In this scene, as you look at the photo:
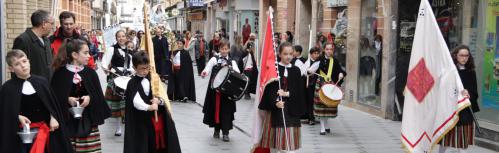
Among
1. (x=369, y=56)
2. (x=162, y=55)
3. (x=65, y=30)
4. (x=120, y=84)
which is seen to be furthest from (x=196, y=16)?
(x=65, y=30)

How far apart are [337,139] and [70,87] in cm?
515

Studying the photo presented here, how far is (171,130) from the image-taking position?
254 inches

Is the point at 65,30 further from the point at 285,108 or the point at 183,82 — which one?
the point at 183,82

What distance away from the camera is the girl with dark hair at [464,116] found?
737 centimetres

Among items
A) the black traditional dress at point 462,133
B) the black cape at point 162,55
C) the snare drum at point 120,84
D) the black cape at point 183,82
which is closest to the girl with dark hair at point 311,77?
the snare drum at point 120,84

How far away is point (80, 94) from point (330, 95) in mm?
5019

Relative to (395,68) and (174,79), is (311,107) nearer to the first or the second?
(395,68)

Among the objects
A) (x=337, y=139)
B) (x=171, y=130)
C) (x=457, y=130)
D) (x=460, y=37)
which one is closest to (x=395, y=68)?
(x=460, y=37)

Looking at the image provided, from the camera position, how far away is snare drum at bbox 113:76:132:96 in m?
9.77

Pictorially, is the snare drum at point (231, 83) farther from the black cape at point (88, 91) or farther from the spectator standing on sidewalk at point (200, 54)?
the spectator standing on sidewalk at point (200, 54)

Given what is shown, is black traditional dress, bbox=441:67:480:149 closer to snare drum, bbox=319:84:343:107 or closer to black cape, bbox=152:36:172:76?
snare drum, bbox=319:84:343:107

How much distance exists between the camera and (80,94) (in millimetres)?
6492

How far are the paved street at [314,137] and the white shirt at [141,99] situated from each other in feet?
8.88

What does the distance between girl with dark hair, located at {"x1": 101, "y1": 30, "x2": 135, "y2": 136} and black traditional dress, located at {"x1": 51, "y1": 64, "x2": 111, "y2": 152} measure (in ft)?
12.8
